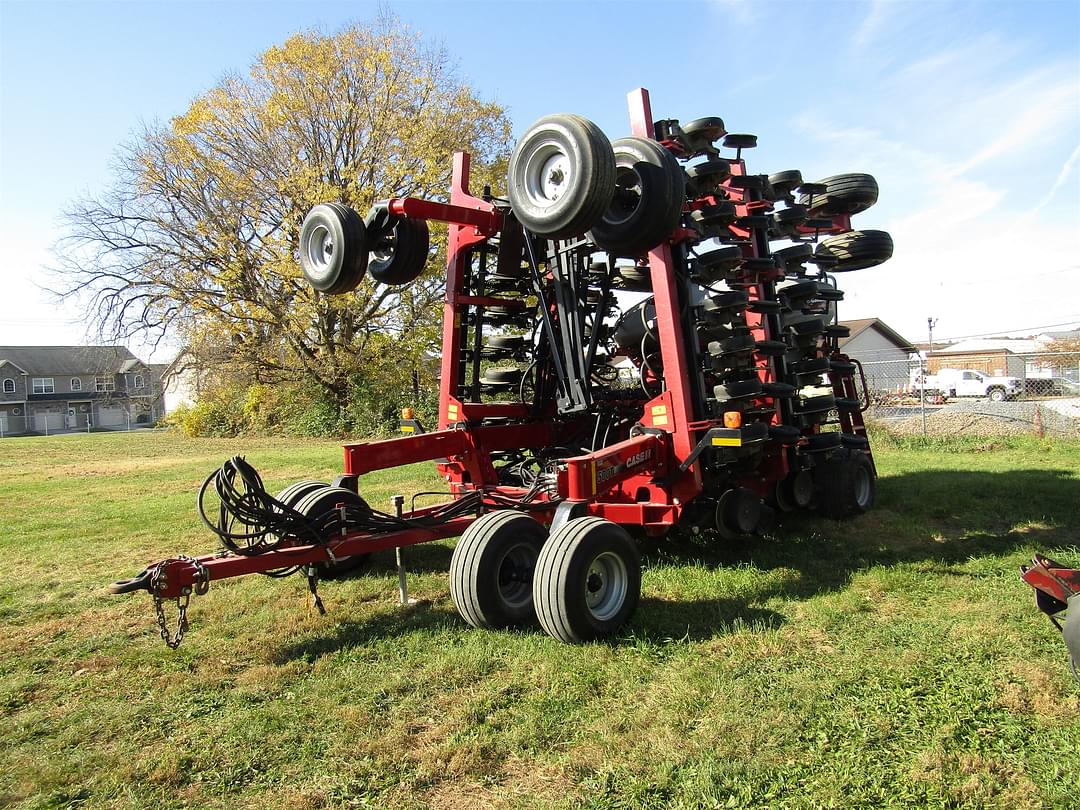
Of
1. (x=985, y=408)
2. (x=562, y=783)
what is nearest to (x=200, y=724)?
(x=562, y=783)

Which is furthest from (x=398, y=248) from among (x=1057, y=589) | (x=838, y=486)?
(x=1057, y=589)

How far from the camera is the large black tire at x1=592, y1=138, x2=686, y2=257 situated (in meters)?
5.20

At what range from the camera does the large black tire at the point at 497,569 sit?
4.61 meters

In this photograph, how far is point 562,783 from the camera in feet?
9.84

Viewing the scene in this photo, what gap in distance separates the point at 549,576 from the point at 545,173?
2.67 m

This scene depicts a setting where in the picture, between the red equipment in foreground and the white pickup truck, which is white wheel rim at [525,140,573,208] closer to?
the red equipment in foreground

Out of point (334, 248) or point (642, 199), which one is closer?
point (642, 199)

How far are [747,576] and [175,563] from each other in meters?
3.85

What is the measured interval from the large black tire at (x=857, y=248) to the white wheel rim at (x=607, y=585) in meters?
5.18

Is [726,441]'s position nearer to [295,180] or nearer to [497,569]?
[497,569]

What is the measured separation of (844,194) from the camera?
816 cm

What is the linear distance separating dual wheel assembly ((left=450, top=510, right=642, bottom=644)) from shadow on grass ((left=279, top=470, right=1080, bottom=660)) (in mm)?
214

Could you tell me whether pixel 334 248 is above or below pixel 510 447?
above

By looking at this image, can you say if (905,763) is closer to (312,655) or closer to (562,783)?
(562,783)
